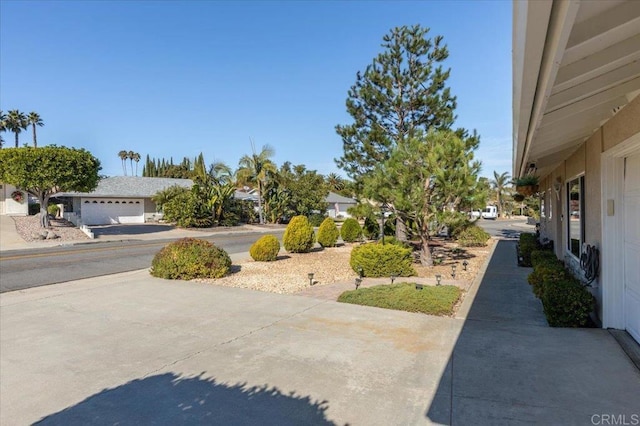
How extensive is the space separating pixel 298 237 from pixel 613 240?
11.5 metres

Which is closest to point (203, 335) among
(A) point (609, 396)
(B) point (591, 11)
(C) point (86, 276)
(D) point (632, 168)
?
(A) point (609, 396)

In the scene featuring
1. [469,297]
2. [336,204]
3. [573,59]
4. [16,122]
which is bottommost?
[469,297]

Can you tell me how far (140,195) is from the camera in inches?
1428

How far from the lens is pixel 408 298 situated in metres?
6.66

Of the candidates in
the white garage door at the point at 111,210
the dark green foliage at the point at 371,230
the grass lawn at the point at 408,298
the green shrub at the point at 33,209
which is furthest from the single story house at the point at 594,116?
the green shrub at the point at 33,209

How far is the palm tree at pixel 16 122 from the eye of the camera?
173 ft

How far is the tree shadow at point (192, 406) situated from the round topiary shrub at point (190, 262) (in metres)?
6.04

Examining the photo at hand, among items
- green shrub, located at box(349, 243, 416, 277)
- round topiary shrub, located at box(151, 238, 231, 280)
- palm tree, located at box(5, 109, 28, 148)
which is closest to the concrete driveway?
round topiary shrub, located at box(151, 238, 231, 280)

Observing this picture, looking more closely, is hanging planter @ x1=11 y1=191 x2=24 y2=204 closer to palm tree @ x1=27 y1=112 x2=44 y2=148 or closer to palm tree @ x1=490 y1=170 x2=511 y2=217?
palm tree @ x1=27 y1=112 x2=44 y2=148

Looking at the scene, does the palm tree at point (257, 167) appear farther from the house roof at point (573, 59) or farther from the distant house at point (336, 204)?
the house roof at point (573, 59)

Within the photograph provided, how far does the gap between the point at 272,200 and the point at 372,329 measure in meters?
31.7

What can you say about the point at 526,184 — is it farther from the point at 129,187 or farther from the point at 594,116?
the point at 129,187

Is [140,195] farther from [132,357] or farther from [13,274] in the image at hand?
[132,357]

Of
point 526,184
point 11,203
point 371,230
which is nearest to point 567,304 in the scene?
point 526,184
